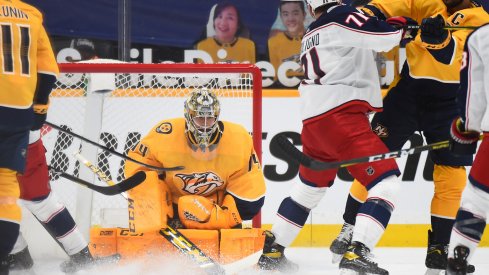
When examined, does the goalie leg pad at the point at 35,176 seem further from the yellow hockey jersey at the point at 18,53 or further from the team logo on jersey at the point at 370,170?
the team logo on jersey at the point at 370,170

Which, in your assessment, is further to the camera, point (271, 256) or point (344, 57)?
point (271, 256)

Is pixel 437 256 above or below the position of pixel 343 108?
below

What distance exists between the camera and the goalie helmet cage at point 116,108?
4.56 metres

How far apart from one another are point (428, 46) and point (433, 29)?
0.55 feet

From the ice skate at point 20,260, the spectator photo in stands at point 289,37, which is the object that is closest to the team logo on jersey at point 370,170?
the ice skate at point 20,260

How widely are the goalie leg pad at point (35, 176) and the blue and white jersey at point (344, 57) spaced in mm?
1097

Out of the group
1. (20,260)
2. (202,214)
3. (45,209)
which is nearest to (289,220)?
(202,214)

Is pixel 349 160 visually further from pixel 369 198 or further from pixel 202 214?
pixel 202 214

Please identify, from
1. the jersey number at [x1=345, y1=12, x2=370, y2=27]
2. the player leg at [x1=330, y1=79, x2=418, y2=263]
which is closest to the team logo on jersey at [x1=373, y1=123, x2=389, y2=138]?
the player leg at [x1=330, y1=79, x2=418, y2=263]

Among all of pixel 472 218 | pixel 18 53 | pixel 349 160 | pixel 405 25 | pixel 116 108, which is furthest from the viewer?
pixel 116 108

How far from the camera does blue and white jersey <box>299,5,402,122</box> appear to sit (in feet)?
12.0

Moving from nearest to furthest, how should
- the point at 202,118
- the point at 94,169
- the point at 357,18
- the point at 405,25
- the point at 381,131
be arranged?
the point at 357,18 < the point at 405,25 < the point at 381,131 < the point at 202,118 < the point at 94,169

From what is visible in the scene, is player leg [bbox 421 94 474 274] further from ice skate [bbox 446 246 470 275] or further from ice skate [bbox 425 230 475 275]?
ice skate [bbox 446 246 470 275]

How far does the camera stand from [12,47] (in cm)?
333
